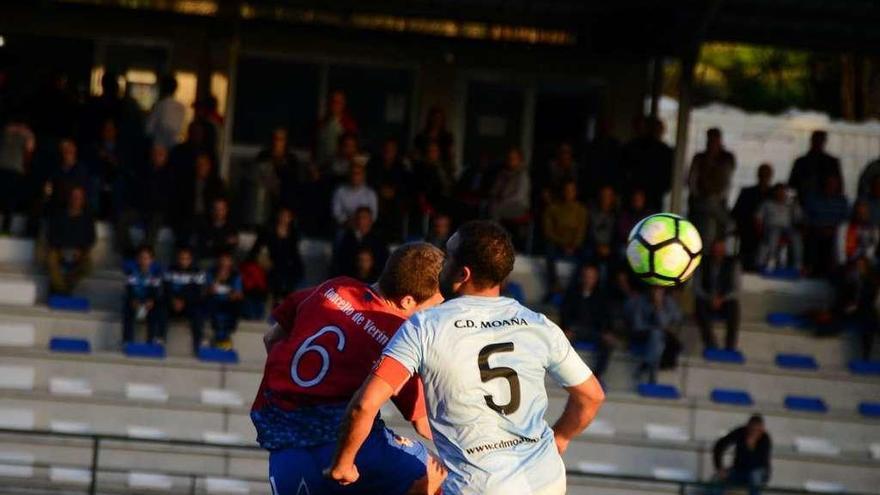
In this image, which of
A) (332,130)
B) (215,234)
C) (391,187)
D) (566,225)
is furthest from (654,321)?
(215,234)

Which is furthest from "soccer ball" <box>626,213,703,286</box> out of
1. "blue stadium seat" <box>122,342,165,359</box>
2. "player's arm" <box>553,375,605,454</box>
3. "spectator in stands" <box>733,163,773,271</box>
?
"spectator in stands" <box>733,163,773,271</box>

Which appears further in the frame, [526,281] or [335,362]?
[526,281]

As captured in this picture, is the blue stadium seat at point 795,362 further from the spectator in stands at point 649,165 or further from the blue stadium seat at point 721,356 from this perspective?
the spectator in stands at point 649,165

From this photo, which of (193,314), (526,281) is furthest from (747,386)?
(193,314)

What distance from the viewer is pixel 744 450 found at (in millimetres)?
16266

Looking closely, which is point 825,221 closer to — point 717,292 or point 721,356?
point 717,292

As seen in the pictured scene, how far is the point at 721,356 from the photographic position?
18.1 meters

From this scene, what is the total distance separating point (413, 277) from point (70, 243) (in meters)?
11.8

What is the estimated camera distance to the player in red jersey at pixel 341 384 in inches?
253

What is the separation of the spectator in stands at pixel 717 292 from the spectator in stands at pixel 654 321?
1.64 feet

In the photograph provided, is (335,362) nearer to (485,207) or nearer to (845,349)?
(485,207)

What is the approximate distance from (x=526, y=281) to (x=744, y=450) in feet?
11.2

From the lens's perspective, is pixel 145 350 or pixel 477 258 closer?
pixel 477 258

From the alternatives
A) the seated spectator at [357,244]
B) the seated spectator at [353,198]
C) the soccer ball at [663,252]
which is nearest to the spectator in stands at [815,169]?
the seated spectator at [353,198]
